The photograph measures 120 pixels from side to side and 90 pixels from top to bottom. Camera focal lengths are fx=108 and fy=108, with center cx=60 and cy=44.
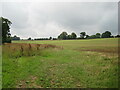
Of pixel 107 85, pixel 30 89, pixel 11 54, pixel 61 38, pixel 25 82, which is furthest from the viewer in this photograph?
pixel 61 38

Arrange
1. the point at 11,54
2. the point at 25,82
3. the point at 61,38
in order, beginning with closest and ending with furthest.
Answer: the point at 25,82
the point at 11,54
the point at 61,38

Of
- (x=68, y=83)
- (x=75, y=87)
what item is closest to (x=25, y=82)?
(x=68, y=83)

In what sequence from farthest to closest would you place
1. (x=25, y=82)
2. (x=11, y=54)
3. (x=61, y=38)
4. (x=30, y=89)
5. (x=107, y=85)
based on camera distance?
(x=61, y=38) < (x=11, y=54) < (x=25, y=82) < (x=107, y=85) < (x=30, y=89)

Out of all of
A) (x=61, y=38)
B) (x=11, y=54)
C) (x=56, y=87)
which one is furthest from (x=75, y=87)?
(x=61, y=38)

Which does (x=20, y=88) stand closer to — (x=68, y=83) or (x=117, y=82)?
(x=68, y=83)

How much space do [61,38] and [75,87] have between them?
154ft

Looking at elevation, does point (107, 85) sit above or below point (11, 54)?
below

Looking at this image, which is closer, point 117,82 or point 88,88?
point 88,88

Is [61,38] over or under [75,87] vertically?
over

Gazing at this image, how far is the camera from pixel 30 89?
155 inches

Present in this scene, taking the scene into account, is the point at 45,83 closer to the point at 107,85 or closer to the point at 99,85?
the point at 99,85

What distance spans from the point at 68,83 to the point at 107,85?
1518 millimetres

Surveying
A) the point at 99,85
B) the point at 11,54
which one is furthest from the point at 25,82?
the point at 11,54

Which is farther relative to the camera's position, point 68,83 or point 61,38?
point 61,38
